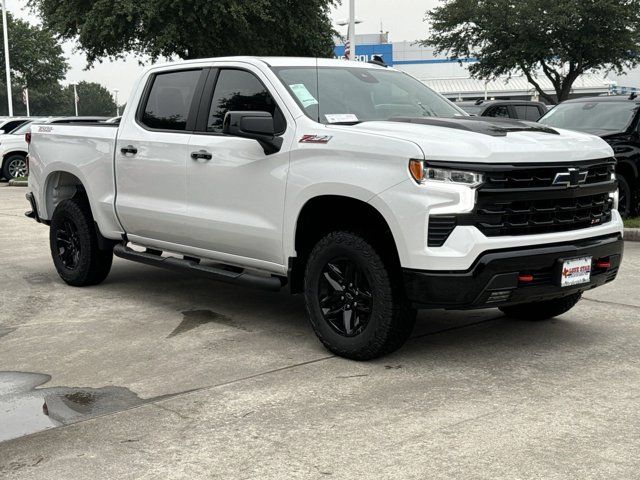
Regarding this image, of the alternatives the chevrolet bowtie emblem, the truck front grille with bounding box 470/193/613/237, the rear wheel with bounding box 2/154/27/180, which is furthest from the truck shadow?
the rear wheel with bounding box 2/154/27/180

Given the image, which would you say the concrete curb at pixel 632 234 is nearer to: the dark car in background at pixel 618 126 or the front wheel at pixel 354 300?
the dark car in background at pixel 618 126

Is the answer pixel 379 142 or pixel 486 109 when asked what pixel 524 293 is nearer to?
pixel 379 142

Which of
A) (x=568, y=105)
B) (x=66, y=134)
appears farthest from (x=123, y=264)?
(x=568, y=105)

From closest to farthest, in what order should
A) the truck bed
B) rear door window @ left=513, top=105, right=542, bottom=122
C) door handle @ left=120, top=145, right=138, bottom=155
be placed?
1. door handle @ left=120, top=145, right=138, bottom=155
2. the truck bed
3. rear door window @ left=513, top=105, right=542, bottom=122

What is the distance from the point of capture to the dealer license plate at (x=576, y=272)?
5273mm

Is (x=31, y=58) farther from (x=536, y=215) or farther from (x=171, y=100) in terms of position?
(x=536, y=215)

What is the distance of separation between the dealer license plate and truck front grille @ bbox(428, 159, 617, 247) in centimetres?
22

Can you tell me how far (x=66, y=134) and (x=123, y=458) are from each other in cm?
465

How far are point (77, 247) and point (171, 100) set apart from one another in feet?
6.40

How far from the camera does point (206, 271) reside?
648 cm

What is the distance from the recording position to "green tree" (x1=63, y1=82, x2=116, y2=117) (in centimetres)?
14838

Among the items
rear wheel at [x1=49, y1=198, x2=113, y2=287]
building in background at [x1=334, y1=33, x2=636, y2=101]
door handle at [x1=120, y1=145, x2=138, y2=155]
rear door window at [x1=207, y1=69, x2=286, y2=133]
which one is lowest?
rear wheel at [x1=49, y1=198, x2=113, y2=287]

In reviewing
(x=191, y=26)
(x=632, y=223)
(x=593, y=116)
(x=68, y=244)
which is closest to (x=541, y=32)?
(x=191, y=26)

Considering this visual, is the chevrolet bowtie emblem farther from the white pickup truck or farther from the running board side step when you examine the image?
the running board side step
